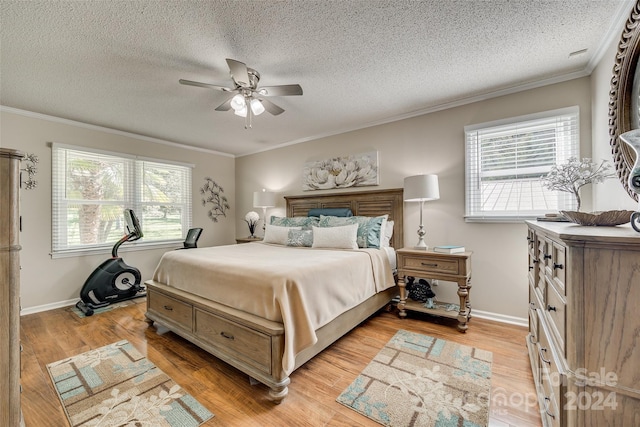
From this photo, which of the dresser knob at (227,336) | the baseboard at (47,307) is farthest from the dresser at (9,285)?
the baseboard at (47,307)

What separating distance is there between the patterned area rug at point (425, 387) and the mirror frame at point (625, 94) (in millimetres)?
1477

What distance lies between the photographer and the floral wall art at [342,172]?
146 inches

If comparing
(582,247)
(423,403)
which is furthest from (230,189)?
(582,247)

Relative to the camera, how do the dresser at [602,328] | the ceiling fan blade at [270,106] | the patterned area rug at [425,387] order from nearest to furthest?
the dresser at [602,328]
the patterned area rug at [425,387]
the ceiling fan blade at [270,106]

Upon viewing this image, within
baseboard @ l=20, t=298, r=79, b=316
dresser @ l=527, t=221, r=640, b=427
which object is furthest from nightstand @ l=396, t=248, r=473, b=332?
baseboard @ l=20, t=298, r=79, b=316

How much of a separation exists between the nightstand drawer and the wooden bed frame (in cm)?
50

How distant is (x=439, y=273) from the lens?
8.77ft

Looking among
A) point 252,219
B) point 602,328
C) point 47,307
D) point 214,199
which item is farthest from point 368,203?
point 47,307

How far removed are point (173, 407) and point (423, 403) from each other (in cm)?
156

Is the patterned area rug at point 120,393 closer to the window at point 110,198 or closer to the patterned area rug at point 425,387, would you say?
the patterned area rug at point 425,387

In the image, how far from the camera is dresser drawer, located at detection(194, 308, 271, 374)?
173 cm

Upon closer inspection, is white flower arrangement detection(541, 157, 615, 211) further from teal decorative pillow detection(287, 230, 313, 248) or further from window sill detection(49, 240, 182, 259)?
window sill detection(49, 240, 182, 259)

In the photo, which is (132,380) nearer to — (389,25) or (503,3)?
(389,25)

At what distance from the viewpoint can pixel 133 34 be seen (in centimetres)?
186
